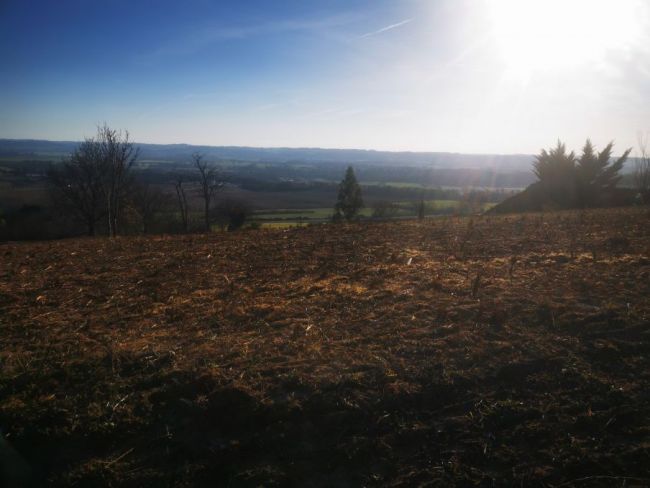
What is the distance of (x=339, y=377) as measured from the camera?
4.05 m

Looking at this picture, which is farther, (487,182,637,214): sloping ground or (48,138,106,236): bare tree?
(48,138,106,236): bare tree

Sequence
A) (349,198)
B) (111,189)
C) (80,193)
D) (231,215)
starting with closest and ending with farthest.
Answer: (111,189)
(80,193)
(231,215)
(349,198)

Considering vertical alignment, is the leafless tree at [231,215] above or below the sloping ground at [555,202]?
below

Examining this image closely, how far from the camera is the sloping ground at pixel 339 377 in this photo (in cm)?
315

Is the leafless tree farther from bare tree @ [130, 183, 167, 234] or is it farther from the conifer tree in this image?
the conifer tree

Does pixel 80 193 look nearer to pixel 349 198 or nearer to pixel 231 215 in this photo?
pixel 231 215

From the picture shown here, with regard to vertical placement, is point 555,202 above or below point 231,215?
above

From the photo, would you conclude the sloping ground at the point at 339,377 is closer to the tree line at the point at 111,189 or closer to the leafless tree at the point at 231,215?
the tree line at the point at 111,189

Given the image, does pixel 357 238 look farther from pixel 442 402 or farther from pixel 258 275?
pixel 442 402

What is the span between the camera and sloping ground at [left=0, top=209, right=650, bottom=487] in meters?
3.15

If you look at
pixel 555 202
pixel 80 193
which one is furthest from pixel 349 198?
pixel 555 202

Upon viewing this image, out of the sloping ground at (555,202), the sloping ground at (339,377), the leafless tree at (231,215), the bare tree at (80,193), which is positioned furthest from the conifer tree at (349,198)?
the sloping ground at (339,377)

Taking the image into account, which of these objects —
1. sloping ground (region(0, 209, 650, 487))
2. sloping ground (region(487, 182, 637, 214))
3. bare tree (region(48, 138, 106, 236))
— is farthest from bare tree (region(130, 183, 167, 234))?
sloping ground (region(0, 209, 650, 487))

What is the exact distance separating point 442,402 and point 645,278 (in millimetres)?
4502
